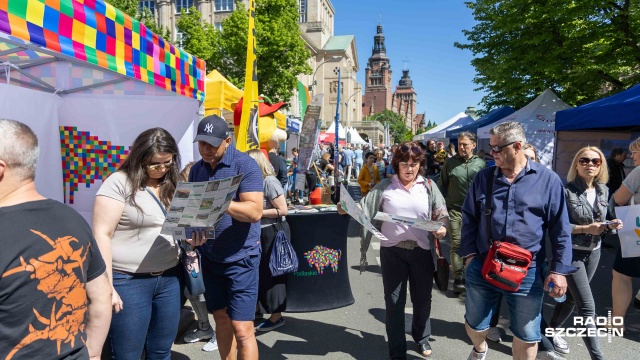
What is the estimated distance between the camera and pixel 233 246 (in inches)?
114

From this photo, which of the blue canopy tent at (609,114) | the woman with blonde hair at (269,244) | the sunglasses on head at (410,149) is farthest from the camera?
the blue canopy tent at (609,114)

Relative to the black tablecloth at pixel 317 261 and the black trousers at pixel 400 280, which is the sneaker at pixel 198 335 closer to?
the black tablecloth at pixel 317 261

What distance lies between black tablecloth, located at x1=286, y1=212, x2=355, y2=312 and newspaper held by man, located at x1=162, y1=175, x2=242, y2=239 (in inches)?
82.2

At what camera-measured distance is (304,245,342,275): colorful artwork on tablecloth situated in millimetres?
4602

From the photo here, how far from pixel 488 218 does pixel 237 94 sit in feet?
22.8

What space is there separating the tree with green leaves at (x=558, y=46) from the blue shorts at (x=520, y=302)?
1088 cm

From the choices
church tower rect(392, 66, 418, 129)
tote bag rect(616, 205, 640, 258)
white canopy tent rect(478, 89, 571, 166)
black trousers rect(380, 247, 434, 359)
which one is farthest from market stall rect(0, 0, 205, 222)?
church tower rect(392, 66, 418, 129)

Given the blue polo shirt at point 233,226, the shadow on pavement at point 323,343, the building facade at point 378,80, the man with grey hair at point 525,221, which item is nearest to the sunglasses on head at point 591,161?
the man with grey hair at point 525,221

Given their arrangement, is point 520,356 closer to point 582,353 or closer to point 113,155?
→ point 582,353

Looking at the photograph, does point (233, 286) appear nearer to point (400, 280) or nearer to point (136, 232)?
point (136, 232)

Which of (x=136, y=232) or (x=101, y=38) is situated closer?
(x=136, y=232)

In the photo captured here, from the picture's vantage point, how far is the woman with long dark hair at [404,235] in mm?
3633

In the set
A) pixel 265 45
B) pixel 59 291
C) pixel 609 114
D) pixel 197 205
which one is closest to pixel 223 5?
pixel 265 45

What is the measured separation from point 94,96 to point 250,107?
164cm
